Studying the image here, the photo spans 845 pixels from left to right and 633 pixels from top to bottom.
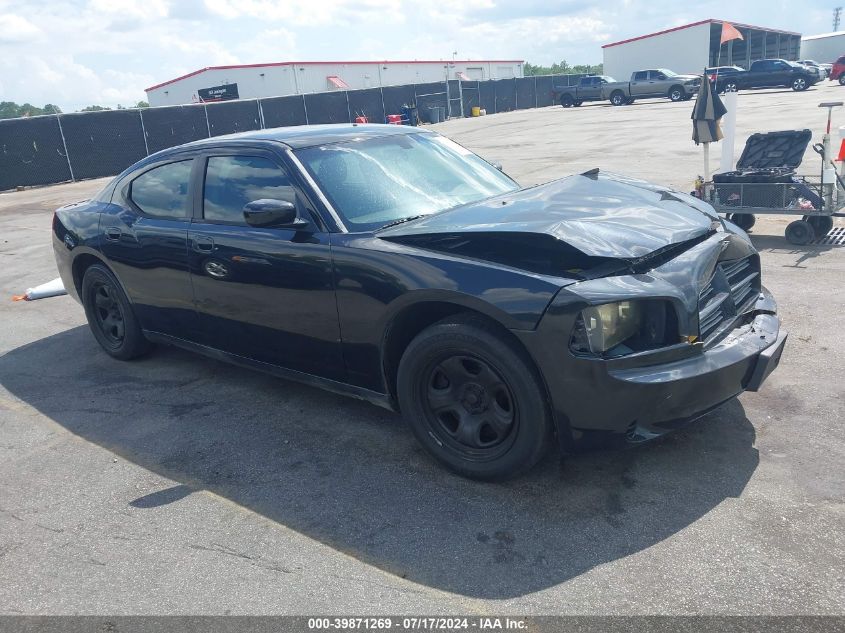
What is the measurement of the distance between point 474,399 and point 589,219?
1054 mm

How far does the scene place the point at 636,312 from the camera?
315 cm

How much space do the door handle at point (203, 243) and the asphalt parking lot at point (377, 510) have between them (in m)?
1.01

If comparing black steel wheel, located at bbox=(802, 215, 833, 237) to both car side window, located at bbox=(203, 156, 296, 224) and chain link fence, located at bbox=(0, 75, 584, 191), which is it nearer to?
car side window, located at bbox=(203, 156, 296, 224)

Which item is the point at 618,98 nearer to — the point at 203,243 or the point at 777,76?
the point at 777,76

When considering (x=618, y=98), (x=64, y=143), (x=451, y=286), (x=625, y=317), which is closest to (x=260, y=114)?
(x=64, y=143)

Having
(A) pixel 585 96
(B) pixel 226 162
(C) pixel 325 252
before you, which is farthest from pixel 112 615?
(A) pixel 585 96

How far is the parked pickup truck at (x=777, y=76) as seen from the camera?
38.8 metres

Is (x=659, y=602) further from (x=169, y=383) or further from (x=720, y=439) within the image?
(x=169, y=383)

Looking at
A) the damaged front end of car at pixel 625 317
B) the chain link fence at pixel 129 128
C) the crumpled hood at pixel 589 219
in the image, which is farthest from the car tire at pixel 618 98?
the damaged front end of car at pixel 625 317

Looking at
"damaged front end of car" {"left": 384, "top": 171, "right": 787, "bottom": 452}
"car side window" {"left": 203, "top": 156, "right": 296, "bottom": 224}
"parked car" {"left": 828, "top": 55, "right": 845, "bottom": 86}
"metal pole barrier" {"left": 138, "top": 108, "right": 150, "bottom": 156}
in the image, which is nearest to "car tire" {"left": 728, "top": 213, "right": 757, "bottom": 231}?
"damaged front end of car" {"left": 384, "top": 171, "right": 787, "bottom": 452}

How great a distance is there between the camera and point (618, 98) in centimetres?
4178

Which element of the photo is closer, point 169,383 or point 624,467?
point 624,467

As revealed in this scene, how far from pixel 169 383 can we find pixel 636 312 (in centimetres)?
341

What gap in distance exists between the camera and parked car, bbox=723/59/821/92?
38781mm
